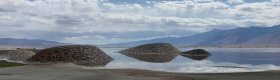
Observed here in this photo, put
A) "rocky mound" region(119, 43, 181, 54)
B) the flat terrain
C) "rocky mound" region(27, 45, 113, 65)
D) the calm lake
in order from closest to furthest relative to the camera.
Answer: the flat terrain → the calm lake → "rocky mound" region(27, 45, 113, 65) → "rocky mound" region(119, 43, 181, 54)

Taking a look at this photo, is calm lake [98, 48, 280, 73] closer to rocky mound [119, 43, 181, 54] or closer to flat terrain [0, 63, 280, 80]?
flat terrain [0, 63, 280, 80]

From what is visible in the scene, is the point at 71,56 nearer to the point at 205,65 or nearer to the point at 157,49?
the point at 205,65

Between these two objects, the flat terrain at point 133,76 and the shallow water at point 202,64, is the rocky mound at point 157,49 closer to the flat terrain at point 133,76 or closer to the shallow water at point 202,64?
the shallow water at point 202,64

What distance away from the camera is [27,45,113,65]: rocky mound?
39844 mm

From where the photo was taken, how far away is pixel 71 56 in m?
40.6

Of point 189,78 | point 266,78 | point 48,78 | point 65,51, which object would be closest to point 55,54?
point 65,51

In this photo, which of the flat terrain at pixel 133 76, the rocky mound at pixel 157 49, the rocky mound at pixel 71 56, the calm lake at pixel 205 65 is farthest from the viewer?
the rocky mound at pixel 157 49

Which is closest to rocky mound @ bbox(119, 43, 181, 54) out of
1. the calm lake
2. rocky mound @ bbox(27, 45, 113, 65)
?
rocky mound @ bbox(27, 45, 113, 65)

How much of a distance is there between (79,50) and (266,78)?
97.0 feet

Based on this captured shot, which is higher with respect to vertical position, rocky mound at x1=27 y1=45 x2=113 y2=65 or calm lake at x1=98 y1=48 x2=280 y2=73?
rocky mound at x1=27 y1=45 x2=113 y2=65

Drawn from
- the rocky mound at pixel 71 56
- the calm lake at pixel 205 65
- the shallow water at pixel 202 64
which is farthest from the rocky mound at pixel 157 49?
the calm lake at pixel 205 65

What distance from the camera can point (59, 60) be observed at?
39.7 m

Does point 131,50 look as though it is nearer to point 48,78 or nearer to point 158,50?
point 158,50

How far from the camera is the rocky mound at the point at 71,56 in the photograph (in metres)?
39.8
